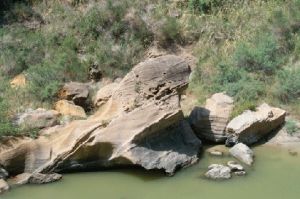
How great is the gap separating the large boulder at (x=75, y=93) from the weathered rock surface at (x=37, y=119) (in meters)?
0.77

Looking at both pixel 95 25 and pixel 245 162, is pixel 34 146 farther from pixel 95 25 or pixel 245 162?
pixel 95 25

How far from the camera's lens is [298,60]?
41.0 ft

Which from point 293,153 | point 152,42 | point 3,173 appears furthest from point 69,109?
point 293,153

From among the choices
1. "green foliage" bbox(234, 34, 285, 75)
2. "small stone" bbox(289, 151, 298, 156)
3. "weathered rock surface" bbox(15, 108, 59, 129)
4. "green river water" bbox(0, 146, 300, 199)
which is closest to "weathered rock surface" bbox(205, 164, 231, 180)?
"green river water" bbox(0, 146, 300, 199)

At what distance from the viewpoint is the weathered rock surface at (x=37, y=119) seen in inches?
413

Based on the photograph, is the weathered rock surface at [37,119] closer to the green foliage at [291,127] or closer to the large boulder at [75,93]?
the large boulder at [75,93]

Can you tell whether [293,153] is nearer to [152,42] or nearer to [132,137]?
[132,137]

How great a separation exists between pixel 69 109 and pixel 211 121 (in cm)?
287

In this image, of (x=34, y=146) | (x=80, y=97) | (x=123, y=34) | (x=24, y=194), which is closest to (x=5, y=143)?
(x=34, y=146)

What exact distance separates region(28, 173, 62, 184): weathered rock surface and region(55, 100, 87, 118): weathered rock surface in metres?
2.08

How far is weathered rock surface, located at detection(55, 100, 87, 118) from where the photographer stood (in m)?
11.3

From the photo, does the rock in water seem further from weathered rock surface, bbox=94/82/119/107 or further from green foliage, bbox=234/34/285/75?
green foliage, bbox=234/34/285/75

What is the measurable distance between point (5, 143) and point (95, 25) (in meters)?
5.29

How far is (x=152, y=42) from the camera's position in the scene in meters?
14.0
